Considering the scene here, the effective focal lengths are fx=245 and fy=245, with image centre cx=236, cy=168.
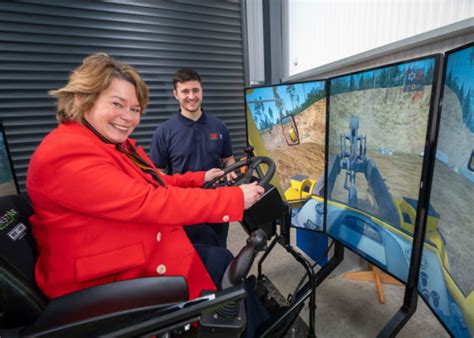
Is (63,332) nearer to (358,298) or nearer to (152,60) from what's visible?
(358,298)

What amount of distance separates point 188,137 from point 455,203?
1.75 metres

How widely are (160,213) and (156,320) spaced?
0.35 m

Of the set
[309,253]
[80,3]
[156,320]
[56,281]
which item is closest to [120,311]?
[156,320]

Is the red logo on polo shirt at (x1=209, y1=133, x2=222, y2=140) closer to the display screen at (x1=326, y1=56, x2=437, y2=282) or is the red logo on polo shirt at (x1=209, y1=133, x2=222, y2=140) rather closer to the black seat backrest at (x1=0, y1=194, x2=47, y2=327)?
the display screen at (x1=326, y1=56, x2=437, y2=282)

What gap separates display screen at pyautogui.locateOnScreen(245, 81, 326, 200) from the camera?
70.6 inches

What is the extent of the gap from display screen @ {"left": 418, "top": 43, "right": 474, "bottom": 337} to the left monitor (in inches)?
102

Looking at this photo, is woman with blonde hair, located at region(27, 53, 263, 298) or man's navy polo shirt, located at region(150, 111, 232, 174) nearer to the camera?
woman with blonde hair, located at region(27, 53, 263, 298)

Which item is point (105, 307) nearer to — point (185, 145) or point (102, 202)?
point (102, 202)

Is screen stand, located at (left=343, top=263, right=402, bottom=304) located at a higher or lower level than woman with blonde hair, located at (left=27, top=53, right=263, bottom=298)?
lower

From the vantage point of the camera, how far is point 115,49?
110 inches

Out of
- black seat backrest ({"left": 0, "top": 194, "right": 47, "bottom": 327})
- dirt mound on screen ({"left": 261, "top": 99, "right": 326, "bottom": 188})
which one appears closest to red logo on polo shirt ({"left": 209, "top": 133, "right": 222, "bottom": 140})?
dirt mound on screen ({"left": 261, "top": 99, "right": 326, "bottom": 188})

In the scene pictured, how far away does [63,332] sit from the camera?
763 millimetres

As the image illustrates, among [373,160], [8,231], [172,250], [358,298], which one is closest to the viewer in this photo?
[8,231]

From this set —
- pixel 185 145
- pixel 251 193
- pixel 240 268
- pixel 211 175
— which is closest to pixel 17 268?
pixel 240 268
